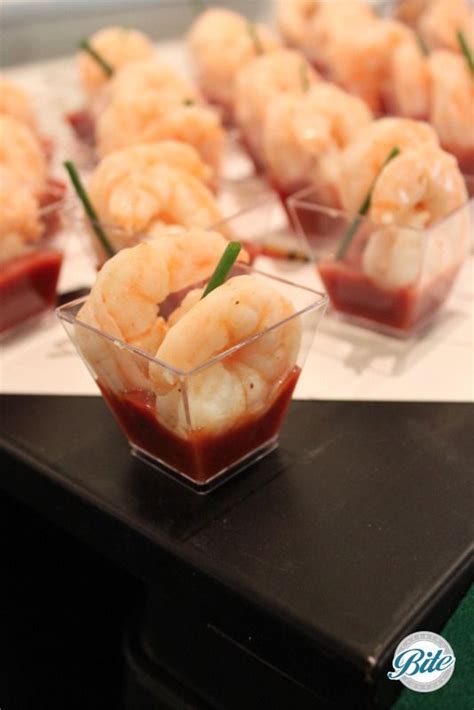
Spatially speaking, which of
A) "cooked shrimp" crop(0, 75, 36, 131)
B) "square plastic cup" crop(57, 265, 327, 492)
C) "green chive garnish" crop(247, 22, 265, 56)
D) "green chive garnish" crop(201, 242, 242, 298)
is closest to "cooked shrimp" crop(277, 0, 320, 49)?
"green chive garnish" crop(247, 22, 265, 56)

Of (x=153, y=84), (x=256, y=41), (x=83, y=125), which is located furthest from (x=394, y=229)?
(x=83, y=125)

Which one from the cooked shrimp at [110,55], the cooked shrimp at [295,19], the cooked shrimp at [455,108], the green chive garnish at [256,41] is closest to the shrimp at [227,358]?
the cooked shrimp at [455,108]

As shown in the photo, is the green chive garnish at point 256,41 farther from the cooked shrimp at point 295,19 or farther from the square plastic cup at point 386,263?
the square plastic cup at point 386,263

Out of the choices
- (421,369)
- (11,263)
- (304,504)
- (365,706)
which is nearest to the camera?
(365,706)

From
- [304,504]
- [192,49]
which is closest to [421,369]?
[304,504]

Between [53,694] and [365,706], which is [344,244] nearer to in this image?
[365,706]

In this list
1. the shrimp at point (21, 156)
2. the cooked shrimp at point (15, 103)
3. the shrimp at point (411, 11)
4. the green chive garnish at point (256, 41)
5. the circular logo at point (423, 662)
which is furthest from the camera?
the shrimp at point (411, 11)
